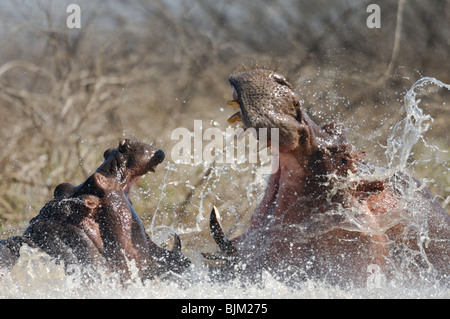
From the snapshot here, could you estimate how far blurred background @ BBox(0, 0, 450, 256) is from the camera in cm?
685

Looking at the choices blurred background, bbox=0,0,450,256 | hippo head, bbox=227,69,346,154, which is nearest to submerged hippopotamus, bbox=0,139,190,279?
hippo head, bbox=227,69,346,154

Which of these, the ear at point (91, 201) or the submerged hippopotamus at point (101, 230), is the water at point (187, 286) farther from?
the ear at point (91, 201)

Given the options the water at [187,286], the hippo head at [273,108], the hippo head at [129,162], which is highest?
the hippo head at [273,108]

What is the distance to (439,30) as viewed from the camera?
774 cm

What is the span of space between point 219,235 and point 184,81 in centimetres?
525

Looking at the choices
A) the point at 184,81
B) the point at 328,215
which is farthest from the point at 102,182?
the point at 184,81

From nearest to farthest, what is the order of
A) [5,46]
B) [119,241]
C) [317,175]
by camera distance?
[317,175] < [119,241] < [5,46]

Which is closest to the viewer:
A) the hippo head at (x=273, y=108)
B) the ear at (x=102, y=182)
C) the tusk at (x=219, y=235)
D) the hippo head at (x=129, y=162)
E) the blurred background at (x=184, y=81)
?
the hippo head at (x=273, y=108)

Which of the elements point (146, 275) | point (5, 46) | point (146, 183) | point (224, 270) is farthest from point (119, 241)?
point (5, 46)

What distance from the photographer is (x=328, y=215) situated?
2428 mm

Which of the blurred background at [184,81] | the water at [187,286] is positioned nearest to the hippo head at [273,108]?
the water at [187,286]

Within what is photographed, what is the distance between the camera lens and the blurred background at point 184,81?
685cm

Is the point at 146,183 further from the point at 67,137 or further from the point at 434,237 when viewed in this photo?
the point at 434,237

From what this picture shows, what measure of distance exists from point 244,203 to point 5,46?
127 inches
